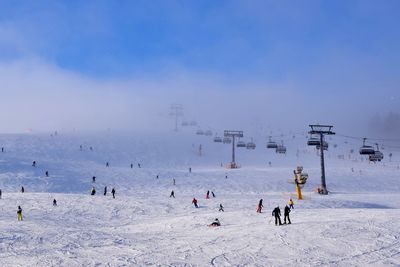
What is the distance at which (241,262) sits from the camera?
1508cm

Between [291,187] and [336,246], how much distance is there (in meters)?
33.8

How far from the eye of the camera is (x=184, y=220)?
1027 inches

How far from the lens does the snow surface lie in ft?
52.7

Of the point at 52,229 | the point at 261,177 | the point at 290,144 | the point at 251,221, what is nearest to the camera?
the point at 52,229

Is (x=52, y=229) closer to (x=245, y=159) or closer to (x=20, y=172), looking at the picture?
(x=20, y=172)

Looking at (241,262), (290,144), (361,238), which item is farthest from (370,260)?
(290,144)

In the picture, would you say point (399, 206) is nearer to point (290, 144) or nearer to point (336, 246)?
point (336, 246)

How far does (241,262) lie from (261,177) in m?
39.8

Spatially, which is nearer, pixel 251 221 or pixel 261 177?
pixel 251 221

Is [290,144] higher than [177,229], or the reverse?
[290,144]

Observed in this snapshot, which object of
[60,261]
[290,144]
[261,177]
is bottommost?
[60,261]

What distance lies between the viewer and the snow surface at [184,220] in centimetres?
1606

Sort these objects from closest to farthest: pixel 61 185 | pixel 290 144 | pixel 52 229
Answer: pixel 52 229 < pixel 61 185 < pixel 290 144

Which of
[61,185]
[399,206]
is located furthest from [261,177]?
[61,185]
